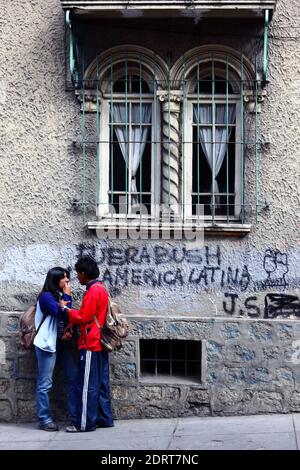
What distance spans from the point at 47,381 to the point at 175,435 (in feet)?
4.43

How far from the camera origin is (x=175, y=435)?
8.44m

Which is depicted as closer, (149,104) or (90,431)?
(90,431)

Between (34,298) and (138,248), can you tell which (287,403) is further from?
(34,298)

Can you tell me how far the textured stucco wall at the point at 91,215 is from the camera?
914 cm

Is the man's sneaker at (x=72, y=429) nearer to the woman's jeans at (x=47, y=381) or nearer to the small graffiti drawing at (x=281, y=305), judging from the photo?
the woman's jeans at (x=47, y=381)

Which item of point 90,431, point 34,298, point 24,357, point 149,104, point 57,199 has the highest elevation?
point 149,104

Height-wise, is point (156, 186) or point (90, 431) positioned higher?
point (156, 186)

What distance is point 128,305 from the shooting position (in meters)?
9.25

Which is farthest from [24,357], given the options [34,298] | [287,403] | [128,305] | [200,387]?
[287,403]

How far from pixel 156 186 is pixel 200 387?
6.78ft

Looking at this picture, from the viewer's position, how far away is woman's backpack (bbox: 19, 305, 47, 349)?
29.1 feet

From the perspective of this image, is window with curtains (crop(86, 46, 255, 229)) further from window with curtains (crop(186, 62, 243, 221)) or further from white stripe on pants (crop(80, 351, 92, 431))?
white stripe on pants (crop(80, 351, 92, 431))

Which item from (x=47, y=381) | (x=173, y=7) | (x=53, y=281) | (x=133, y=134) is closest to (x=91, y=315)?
(x=53, y=281)

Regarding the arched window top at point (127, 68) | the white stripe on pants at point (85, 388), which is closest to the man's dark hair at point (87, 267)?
the white stripe on pants at point (85, 388)
